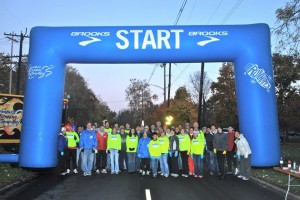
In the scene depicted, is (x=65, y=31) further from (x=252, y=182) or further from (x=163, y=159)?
(x=252, y=182)

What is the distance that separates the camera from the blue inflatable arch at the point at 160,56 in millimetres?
11875

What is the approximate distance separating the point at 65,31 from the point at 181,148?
5.65 metres

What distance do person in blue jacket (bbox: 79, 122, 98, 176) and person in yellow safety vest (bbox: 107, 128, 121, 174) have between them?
1.79ft

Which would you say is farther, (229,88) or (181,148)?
(229,88)

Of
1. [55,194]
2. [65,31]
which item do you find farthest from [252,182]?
[65,31]

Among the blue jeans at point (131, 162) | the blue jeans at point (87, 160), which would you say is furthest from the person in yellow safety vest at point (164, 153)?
the blue jeans at point (87, 160)

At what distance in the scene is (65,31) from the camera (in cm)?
1242

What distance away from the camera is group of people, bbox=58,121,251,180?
495 inches

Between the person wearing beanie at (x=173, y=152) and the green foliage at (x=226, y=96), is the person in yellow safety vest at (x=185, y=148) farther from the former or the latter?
the green foliage at (x=226, y=96)

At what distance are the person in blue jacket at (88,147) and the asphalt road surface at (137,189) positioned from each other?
0.60 m

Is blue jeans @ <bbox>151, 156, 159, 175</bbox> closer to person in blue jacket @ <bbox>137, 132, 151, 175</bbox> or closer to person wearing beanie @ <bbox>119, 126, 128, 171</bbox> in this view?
person in blue jacket @ <bbox>137, 132, 151, 175</bbox>

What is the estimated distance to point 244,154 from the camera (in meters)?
11.8

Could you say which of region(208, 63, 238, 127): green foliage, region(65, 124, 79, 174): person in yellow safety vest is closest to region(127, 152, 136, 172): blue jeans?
region(65, 124, 79, 174): person in yellow safety vest

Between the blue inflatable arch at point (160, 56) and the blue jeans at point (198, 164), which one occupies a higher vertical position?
the blue inflatable arch at point (160, 56)
